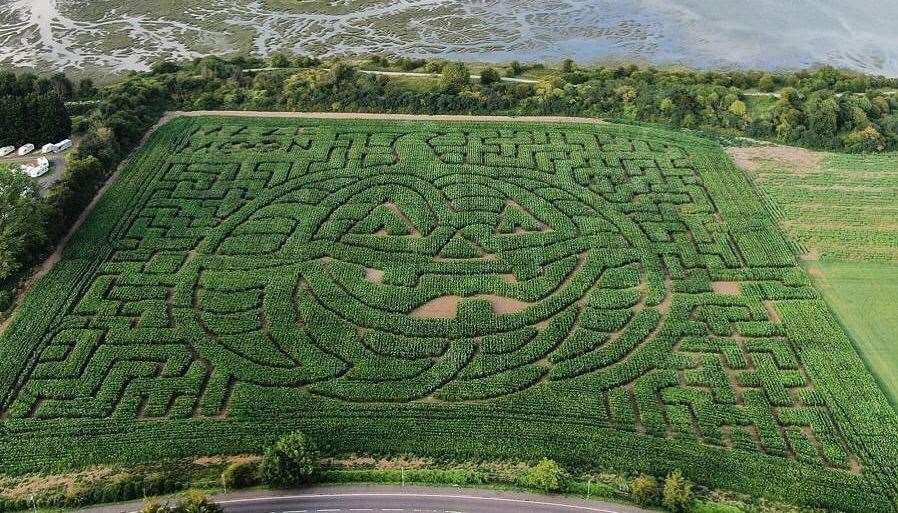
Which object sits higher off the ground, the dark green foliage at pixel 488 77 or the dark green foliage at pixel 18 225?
the dark green foliage at pixel 488 77

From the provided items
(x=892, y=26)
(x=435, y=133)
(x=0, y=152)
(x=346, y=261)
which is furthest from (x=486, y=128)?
(x=892, y=26)

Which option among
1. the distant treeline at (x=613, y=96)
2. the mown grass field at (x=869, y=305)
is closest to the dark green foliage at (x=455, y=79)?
the distant treeline at (x=613, y=96)

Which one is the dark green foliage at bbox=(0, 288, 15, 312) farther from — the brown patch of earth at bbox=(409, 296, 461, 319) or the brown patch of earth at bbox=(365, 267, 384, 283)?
the brown patch of earth at bbox=(409, 296, 461, 319)

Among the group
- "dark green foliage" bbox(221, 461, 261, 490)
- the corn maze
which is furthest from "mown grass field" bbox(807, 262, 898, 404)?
"dark green foliage" bbox(221, 461, 261, 490)

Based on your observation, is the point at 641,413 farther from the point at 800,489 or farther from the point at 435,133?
the point at 435,133

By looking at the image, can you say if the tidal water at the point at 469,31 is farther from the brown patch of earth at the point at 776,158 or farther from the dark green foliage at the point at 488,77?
the brown patch of earth at the point at 776,158

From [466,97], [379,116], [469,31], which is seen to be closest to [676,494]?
[466,97]
